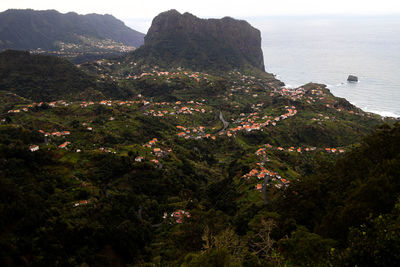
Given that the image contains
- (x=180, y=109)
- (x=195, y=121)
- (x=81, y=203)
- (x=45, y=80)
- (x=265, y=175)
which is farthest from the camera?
(x=45, y=80)

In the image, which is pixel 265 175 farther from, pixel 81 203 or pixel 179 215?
pixel 81 203

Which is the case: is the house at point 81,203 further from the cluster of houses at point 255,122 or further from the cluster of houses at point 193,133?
the cluster of houses at point 255,122

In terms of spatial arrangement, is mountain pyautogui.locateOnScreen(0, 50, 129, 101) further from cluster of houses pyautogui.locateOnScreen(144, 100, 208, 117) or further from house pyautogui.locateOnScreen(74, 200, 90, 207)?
house pyautogui.locateOnScreen(74, 200, 90, 207)

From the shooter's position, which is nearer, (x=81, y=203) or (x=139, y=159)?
(x=81, y=203)

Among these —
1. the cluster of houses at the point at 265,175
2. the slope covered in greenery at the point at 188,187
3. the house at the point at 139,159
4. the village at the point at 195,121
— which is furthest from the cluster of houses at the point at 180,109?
the cluster of houses at the point at 265,175

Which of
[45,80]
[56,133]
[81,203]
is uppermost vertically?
[45,80]

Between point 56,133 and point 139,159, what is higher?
point 56,133

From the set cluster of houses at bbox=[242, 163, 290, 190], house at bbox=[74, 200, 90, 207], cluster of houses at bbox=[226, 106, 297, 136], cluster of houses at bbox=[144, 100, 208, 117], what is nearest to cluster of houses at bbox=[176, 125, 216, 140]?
cluster of houses at bbox=[226, 106, 297, 136]

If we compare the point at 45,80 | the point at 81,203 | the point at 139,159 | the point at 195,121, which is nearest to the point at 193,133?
the point at 195,121

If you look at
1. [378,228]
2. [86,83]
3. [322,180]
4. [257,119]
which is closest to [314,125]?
[257,119]

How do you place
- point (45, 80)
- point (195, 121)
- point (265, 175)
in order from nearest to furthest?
point (265, 175)
point (195, 121)
point (45, 80)
